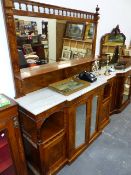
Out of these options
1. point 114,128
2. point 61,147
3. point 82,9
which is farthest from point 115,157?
point 82,9

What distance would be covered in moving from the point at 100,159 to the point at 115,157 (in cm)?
21

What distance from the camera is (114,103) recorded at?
9.41 ft

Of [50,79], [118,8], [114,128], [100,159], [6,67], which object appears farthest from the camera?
[118,8]

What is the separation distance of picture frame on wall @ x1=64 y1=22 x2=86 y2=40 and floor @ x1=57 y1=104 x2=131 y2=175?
1.55 m

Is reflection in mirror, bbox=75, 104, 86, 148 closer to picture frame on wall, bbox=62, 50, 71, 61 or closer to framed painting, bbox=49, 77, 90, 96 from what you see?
framed painting, bbox=49, 77, 90, 96

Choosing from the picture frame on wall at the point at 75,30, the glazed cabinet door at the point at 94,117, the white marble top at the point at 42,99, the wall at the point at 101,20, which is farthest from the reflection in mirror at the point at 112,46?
the white marble top at the point at 42,99

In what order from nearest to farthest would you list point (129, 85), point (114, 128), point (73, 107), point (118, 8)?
point (73, 107) < point (114, 128) < point (118, 8) < point (129, 85)

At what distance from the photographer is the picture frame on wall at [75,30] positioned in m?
1.92

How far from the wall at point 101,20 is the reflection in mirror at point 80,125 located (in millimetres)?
780

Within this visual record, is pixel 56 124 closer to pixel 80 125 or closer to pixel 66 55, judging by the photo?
pixel 80 125

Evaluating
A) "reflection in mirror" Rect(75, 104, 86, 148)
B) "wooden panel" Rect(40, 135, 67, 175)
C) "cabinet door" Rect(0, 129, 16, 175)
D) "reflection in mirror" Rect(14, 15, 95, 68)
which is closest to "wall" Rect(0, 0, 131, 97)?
"reflection in mirror" Rect(14, 15, 95, 68)

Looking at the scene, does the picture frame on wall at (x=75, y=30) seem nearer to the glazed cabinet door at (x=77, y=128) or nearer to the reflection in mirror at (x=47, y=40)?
the reflection in mirror at (x=47, y=40)

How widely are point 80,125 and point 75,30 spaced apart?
1230 mm

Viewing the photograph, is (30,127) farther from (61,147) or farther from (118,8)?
(118,8)
